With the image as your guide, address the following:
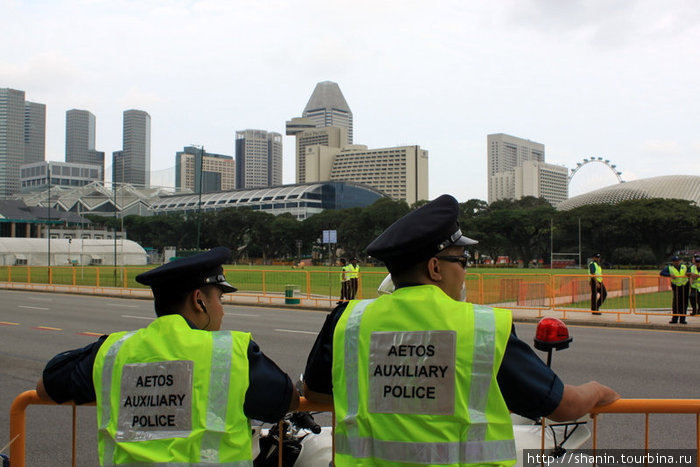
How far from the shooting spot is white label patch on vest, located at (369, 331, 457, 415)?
6.59 feet

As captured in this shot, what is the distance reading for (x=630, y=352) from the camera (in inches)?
444

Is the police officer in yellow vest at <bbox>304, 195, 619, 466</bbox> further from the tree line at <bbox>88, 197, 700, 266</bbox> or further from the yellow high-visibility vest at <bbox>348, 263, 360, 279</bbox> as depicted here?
the tree line at <bbox>88, 197, 700, 266</bbox>

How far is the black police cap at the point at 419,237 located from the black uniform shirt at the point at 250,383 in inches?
22.3

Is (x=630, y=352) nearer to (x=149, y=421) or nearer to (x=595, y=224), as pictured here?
(x=149, y=421)

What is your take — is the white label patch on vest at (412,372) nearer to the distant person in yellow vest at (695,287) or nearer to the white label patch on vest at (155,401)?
the white label patch on vest at (155,401)

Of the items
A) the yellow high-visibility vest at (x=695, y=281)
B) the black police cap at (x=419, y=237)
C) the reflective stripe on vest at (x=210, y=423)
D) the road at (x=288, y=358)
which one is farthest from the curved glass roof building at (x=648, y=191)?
the reflective stripe on vest at (x=210, y=423)

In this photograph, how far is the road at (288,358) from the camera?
593 cm

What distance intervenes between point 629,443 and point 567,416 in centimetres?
395

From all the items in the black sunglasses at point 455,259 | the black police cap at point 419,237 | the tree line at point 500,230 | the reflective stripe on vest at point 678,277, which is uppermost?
the tree line at point 500,230

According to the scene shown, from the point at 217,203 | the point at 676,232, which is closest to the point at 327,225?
the point at 676,232

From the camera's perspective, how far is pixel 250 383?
7.48 feet

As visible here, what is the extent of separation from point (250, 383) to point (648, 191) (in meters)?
149

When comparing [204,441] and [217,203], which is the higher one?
[217,203]

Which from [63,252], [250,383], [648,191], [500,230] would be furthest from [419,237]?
[648,191]
